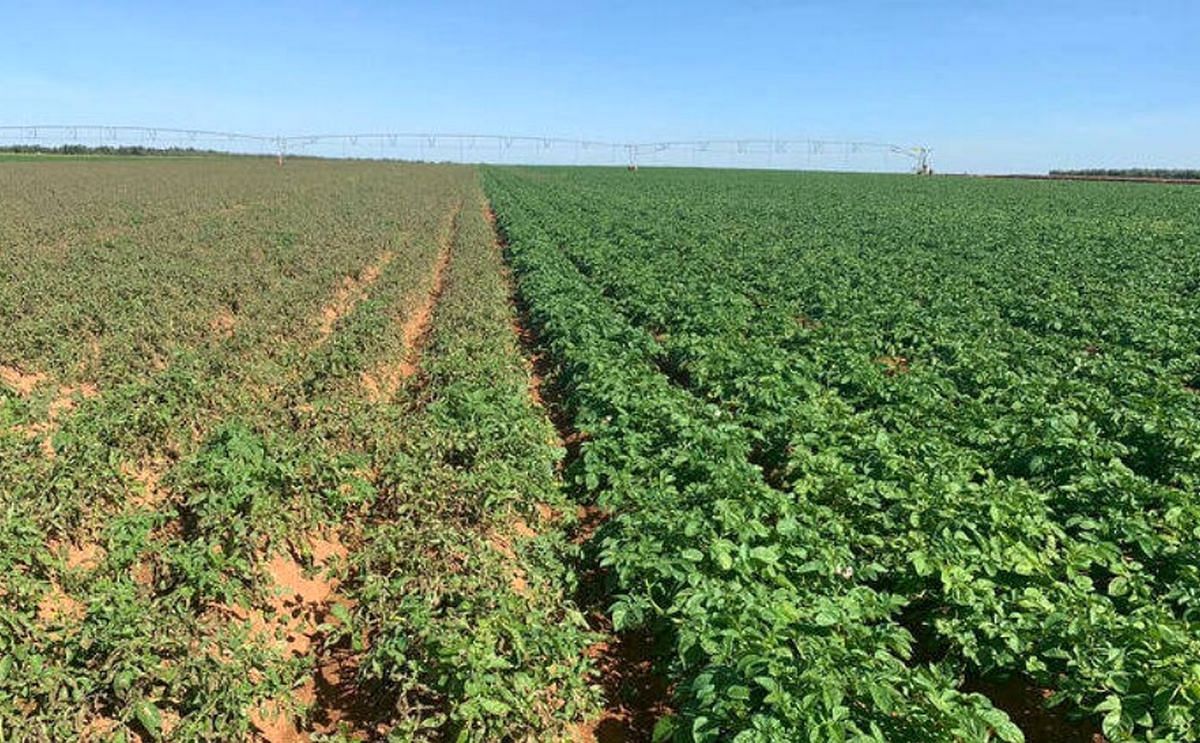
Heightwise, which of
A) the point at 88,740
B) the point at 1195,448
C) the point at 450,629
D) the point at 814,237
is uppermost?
the point at 814,237

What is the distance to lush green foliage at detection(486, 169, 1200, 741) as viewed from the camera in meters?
3.62

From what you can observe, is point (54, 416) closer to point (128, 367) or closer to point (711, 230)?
point (128, 367)

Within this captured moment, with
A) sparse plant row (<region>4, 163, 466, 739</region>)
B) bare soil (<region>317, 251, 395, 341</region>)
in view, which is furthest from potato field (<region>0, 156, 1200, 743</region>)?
bare soil (<region>317, 251, 395, 341</region>)

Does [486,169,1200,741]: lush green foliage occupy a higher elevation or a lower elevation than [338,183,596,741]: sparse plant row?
higher

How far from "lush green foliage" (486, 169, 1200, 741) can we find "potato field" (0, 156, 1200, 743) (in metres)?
0.03

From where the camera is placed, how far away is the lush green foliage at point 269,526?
4031 millimetres

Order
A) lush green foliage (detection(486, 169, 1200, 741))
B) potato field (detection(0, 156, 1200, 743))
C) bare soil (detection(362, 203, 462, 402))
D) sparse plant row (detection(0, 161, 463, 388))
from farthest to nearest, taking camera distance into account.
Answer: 1. sparse plant row (detection(0, 161, 463, 388))
2. bare soil (detection(362, 203, 462, 402))
3. potato field (detection(0, 156, 1200, 743))
4. lush green foliage (detection(486, 169, 1200, 741))

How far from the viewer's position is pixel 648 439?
7.09m

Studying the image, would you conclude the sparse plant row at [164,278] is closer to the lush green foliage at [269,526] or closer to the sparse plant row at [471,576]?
the lush green foliage at [269,526]

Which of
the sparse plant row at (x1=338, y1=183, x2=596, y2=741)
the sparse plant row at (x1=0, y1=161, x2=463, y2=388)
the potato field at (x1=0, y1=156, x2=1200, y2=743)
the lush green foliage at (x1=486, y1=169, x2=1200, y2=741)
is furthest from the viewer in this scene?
the sparse plant row at (x1=0, y1=161, x2=463, y2=388)

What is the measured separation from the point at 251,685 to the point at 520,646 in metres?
1.52

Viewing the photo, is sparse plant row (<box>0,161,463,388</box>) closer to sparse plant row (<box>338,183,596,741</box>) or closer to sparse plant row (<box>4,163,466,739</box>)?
sparse plant row (<box>4,163,466,739</box>)

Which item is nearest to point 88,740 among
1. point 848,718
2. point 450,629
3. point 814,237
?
point 450,629

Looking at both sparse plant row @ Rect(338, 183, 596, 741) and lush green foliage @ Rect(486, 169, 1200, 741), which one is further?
sparse plant row @ Rect(338, 183, 596, 741)
